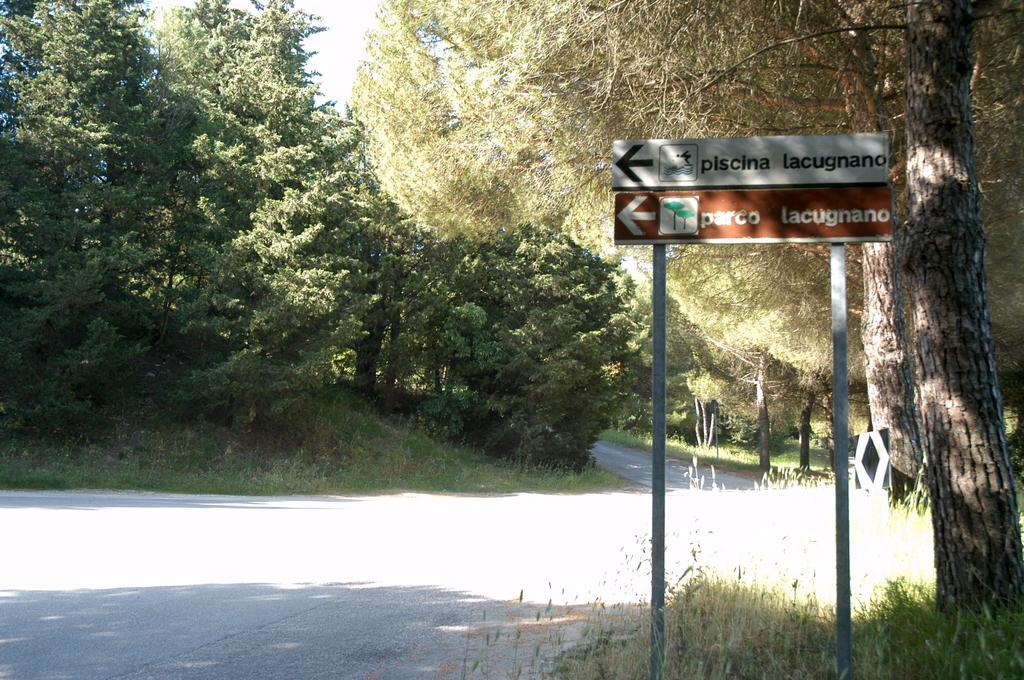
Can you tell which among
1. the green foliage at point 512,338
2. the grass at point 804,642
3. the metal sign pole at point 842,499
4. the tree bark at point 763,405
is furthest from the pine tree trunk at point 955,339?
the tree bark at point 763,405

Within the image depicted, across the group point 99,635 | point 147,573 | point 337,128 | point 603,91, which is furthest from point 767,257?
point 337,128

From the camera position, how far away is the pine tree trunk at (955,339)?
16.5 ft

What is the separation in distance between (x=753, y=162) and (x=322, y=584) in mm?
5902

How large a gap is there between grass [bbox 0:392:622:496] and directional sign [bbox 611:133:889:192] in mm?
17192

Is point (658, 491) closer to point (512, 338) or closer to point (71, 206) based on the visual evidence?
point (71, 206)

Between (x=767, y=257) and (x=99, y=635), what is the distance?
39.9 feet

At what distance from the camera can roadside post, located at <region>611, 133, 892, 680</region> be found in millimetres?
4027

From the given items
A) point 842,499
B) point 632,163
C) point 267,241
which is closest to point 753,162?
point 632,163

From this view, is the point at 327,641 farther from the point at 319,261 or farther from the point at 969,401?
the point at 319,261

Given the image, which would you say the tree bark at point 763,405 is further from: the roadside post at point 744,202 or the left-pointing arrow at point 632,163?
the left-pointing arrow at point 632,163

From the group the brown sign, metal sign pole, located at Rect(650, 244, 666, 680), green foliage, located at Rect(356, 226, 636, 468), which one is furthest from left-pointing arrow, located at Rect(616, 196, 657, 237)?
green foliage, located at Rect(356, 226, 636, 468)

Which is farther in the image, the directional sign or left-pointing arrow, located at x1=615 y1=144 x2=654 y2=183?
left-pointing arrow, located at x1=615 y1=144 x2=654 y2=183

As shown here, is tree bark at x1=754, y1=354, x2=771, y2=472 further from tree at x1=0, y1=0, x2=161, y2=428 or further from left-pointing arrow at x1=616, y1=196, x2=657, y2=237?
left-pointing arrow at x1=616, y1=196, x2=657, y2=237

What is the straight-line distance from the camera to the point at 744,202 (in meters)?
4.11
